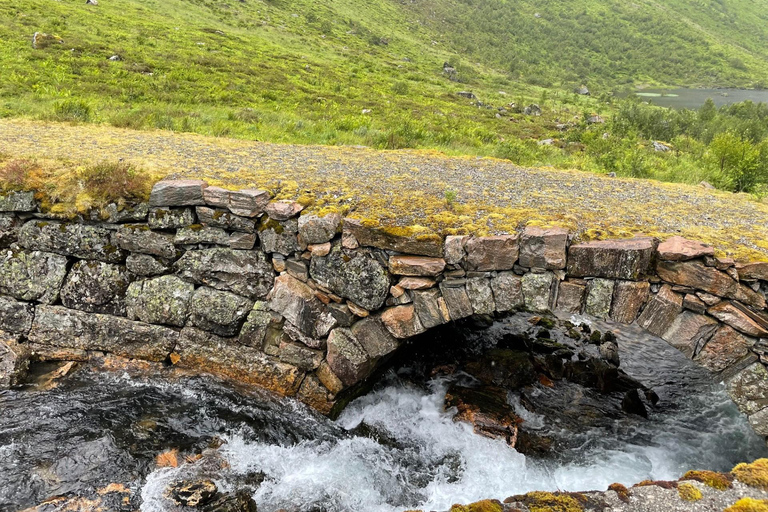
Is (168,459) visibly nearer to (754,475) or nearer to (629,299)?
(629,299)

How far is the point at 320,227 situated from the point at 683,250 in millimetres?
5715

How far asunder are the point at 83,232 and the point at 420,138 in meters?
13.1

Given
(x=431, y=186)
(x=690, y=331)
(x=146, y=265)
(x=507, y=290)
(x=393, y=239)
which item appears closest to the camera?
(x=690, y=331)

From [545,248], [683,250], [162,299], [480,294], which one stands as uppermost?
[683,250]

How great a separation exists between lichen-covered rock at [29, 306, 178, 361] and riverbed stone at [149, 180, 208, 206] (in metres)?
2.51

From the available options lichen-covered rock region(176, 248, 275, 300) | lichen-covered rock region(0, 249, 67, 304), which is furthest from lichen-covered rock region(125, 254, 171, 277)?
lichen-covered rock region(0, 249, 67, 304)

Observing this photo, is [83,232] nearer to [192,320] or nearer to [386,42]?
[192,320]

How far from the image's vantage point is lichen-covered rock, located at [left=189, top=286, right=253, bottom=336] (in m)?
8.70

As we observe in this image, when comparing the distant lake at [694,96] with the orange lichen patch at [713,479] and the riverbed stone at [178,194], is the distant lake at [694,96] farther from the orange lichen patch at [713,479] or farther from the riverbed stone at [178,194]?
the riverbed stone at [178,194]

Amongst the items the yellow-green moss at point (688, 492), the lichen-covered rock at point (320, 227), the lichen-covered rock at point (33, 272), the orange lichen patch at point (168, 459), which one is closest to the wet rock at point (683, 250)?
the yellow-green moss at point (688, 492)

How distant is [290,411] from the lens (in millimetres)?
8398

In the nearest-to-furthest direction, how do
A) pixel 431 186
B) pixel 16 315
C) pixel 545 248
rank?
pixel 545 248 < pixel 16 315 < pixel 431 186

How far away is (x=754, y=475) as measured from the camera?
205 inches

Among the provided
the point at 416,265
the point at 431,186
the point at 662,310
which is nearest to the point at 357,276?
the point at 416,265
